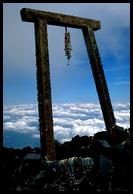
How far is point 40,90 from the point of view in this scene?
21.7ft

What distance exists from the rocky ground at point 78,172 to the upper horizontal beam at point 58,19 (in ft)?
10.1

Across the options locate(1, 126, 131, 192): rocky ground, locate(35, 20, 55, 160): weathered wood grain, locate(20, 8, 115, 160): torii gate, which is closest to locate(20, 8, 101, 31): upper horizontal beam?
locate(20, 8, 115, 160): torii gate

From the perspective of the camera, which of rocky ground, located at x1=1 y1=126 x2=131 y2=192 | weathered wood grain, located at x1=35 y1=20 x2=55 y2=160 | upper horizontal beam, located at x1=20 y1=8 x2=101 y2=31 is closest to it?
rocky ground, located at x1=1 y1=126 x2=131 y2=192

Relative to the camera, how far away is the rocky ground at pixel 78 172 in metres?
5.54

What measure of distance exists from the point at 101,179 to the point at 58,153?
1.79 m

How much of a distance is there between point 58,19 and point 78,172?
3728 mm

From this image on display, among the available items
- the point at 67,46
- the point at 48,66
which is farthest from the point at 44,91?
the point at 67,46

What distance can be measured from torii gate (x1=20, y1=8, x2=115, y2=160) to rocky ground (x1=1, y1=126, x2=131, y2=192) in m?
0.47

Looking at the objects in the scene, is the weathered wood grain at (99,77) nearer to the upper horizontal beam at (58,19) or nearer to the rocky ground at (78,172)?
the upper horizontal beam at (58,19)

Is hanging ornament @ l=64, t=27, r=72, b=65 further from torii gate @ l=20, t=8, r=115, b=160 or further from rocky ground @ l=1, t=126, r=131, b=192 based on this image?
rocky ground @ l=1, t=126, r=131, b=192

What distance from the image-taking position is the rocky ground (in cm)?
554

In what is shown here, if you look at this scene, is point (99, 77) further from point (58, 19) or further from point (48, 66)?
point (58, 19)

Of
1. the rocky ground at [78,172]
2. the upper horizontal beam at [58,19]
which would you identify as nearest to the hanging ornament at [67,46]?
the upper horizontal beam at [58,19]

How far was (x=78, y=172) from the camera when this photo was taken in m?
5.75
